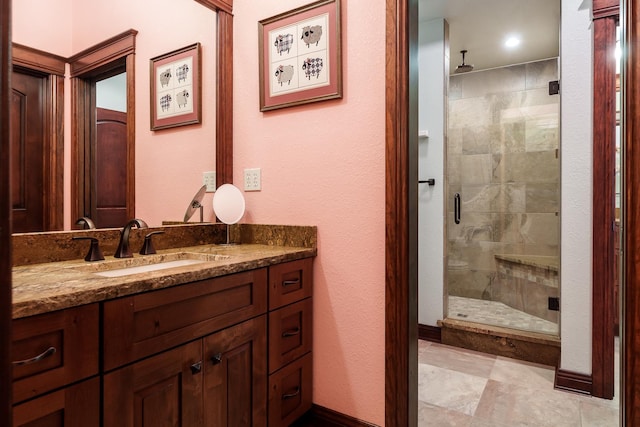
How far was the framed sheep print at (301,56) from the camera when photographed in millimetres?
1725

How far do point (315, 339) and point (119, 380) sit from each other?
987 millimetres

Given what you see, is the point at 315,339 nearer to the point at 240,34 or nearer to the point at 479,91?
the point at 240,34

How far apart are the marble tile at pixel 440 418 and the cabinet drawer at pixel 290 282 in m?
0.87

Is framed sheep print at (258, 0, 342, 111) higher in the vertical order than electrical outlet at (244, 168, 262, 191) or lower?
higher

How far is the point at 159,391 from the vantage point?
1103 millimetres

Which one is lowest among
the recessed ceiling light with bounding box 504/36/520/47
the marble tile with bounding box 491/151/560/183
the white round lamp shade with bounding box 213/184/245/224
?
the white round lamp shade with bounding box 213/184/245/224

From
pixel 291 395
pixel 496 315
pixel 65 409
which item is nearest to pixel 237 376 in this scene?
pixel 291 395

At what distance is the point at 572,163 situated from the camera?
210 cm

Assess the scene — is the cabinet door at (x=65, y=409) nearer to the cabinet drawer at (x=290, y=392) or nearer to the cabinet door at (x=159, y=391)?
the cabinet door at (x=159, y=391)

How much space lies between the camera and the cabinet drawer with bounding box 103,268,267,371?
0.99 meters

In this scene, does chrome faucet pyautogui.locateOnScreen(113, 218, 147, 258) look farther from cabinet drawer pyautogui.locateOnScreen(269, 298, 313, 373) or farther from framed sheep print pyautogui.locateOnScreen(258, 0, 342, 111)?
framed sheep print pyautogui.locateOnScreen(258, 0, 342, 111)

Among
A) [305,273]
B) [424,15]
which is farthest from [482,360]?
[424,15]

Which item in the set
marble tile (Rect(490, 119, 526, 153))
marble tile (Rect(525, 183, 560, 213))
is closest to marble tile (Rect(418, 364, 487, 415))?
marble tile (Rect(525, 183, 560, 213))

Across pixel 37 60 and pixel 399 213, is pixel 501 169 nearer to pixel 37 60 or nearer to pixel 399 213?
pixel 399 213
